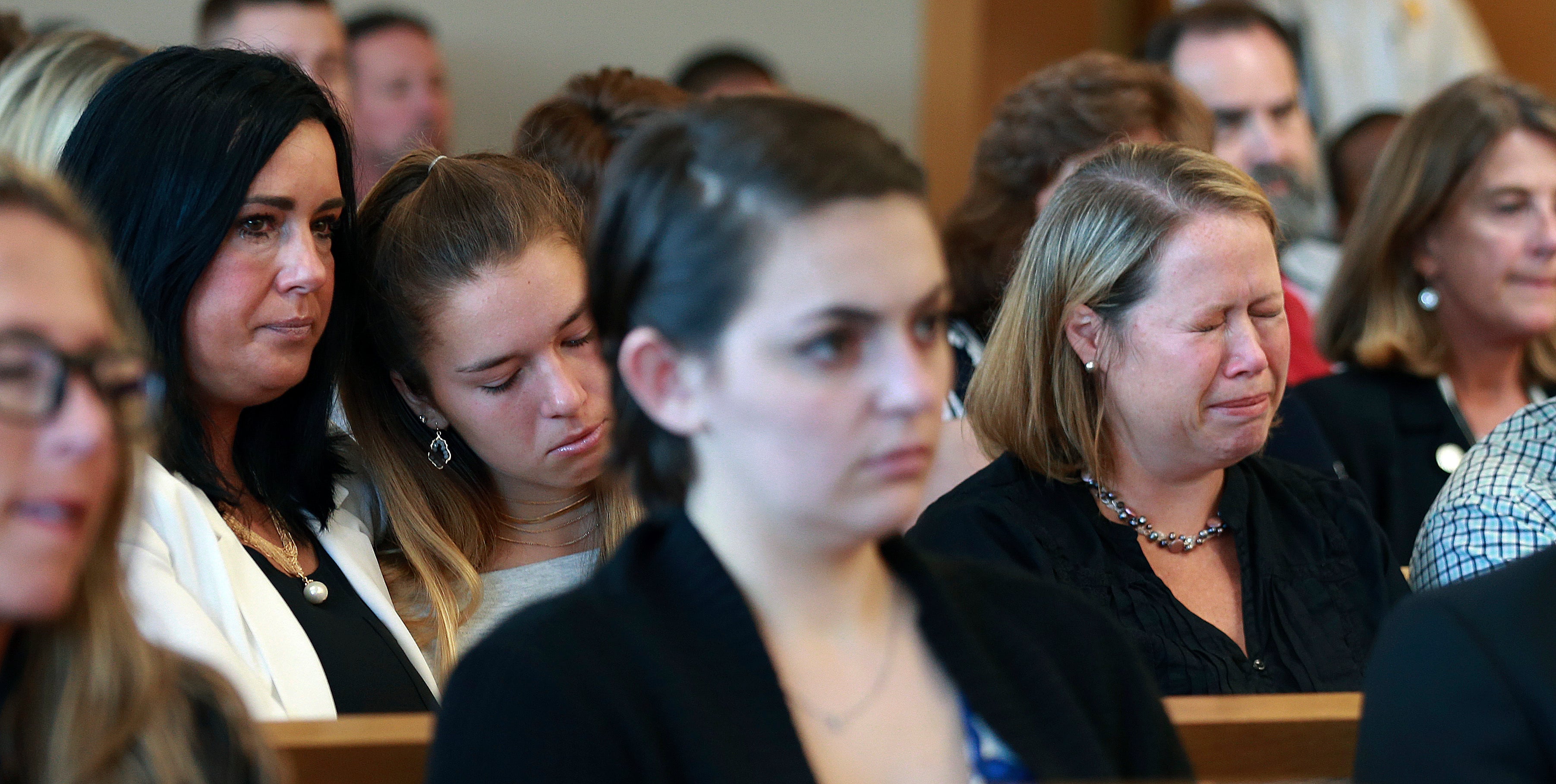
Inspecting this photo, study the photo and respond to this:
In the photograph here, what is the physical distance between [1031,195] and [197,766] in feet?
6.06

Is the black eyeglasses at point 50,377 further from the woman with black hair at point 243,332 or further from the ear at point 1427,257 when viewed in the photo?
the ear at point 1427,257

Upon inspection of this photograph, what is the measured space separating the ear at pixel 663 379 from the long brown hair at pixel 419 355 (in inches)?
29.9

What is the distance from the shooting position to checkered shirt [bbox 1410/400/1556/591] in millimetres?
1743

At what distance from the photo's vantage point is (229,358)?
67.0 inches

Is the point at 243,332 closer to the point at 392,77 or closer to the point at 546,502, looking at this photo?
the point at 546,502

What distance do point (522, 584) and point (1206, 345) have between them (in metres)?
0.87

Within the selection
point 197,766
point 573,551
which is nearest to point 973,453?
point 573,551

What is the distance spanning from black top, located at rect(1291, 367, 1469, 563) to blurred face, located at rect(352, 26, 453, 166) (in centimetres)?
241

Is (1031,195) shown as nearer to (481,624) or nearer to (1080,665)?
(481,624)

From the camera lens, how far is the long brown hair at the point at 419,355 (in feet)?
5.97

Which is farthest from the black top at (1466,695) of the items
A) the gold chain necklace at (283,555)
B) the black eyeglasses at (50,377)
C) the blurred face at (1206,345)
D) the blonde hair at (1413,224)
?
the blonde hair at (1413,224)

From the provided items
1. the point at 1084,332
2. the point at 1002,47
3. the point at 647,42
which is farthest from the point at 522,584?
the point at 1002,47

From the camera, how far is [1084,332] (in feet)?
6.03

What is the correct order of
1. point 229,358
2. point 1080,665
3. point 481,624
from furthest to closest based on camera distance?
point 481,624 → point 229,358 → point 1080,665
